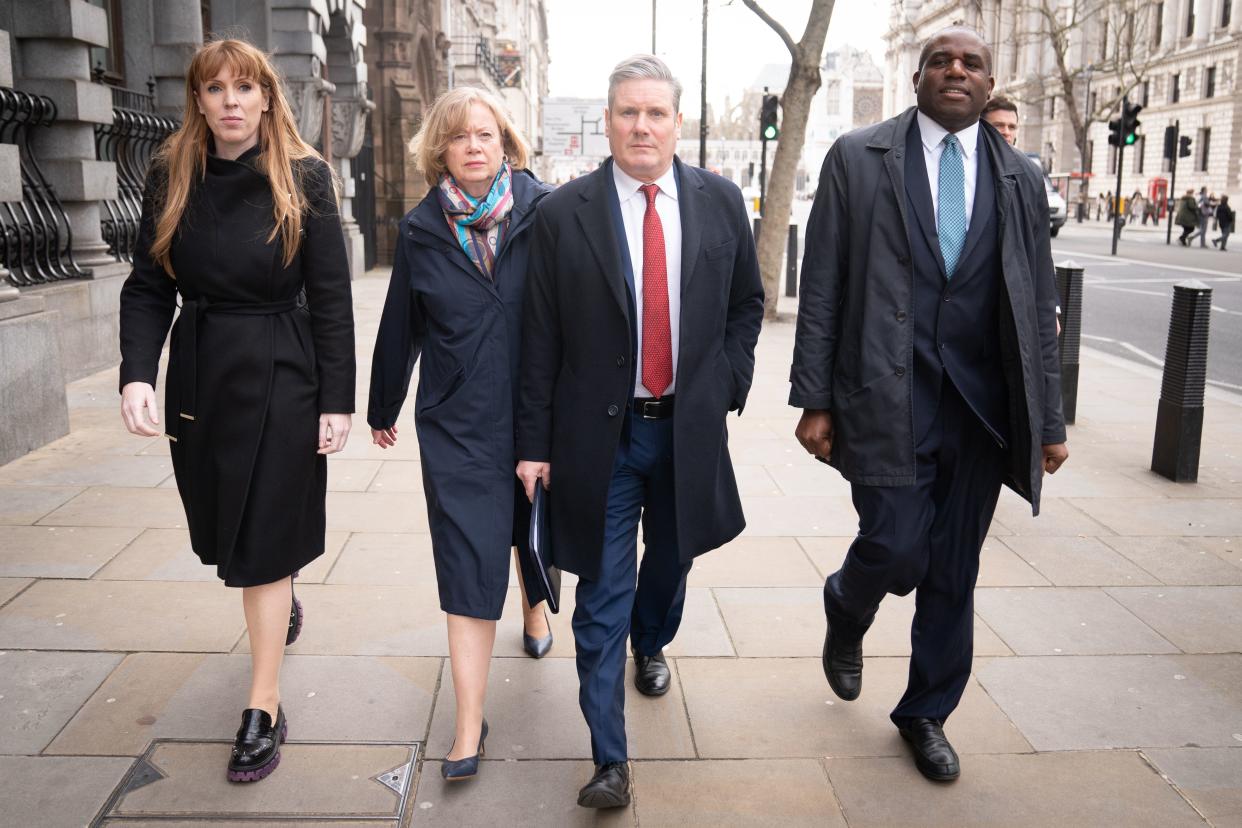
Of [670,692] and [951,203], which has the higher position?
[951,203]

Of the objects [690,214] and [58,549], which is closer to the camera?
[690,214]

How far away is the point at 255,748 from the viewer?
10.6 feet

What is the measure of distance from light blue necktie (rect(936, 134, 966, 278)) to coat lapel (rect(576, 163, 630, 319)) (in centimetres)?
87

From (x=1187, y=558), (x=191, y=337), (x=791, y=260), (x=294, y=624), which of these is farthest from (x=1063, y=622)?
(x=791, y=260)

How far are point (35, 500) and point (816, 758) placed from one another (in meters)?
4.32

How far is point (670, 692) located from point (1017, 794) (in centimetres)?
112

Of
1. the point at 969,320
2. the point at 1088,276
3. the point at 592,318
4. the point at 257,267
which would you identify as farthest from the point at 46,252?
the point at 1088,276

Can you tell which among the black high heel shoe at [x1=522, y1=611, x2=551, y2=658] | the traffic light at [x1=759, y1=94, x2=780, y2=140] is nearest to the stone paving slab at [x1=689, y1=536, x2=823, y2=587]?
the black high heel shoe at [x1=522, y1=611, x2=551, y2=658]

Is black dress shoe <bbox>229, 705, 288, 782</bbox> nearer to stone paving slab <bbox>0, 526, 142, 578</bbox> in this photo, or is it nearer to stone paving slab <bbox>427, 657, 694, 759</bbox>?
stone paving slab <bbox>427, 657, 694, 759</bbox>

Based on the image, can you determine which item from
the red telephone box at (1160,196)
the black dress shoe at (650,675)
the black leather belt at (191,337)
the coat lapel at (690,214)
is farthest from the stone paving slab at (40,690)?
the red telephone box at (1160,196)

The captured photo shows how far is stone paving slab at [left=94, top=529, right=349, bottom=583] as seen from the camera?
4.82m

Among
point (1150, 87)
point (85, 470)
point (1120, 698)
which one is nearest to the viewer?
point (1120, 698)

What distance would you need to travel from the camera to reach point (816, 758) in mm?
3396

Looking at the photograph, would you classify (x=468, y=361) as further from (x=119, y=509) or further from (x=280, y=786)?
(x=119, y=509)
